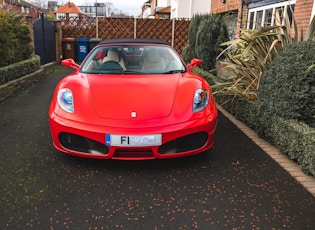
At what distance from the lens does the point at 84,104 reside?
3004mm

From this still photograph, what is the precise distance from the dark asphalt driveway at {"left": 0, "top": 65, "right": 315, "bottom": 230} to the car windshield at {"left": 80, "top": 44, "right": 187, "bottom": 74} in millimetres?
A: 1160

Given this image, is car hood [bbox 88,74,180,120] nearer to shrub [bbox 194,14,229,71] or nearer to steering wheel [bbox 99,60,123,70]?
steering wheel [bbox 99,60,123,70]

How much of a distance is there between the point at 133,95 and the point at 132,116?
329 mm

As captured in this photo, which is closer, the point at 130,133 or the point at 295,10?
the point at 130,133

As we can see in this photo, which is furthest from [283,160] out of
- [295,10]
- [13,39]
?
[13,39]

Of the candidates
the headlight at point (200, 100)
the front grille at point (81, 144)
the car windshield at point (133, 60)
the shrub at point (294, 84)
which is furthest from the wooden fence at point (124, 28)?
the front grille at point (81, 144)

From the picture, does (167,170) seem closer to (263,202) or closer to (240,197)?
(240,197)

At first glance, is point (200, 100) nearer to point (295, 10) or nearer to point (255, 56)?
point (255, 56)

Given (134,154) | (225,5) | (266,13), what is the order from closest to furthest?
(134,154)
(266,13)
(225,5)

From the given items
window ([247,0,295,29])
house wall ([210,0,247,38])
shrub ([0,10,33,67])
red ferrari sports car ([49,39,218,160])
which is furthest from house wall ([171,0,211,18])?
red ferrari sports car ([49,39,218,160])

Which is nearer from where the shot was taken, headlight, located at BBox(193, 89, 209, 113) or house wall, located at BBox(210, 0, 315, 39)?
headlight, located at BBox(193, 89, 209, 113)

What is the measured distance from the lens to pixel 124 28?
14836 millimetres

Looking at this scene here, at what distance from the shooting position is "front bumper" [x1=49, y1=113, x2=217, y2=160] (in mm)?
2768

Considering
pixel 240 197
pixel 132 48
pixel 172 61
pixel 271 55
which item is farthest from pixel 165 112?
pixel 271 55
